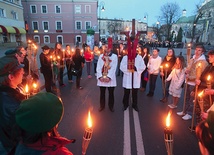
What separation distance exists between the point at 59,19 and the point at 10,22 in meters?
20.1

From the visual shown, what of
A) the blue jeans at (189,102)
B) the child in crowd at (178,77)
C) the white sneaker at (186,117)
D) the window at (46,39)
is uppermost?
the window at (46,39)

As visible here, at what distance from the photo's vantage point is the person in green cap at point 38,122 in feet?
4.39

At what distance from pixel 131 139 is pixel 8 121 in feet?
9.92

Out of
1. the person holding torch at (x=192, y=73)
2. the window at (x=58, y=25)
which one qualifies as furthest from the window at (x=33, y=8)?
the person holding torch at (x=192, y=73)

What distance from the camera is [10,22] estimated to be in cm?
3459

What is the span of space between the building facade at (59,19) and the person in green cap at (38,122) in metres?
51.1

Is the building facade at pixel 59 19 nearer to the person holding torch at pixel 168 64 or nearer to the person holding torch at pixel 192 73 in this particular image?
the person holding torch at pixel 168 64

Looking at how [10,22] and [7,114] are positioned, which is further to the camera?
[10,22]

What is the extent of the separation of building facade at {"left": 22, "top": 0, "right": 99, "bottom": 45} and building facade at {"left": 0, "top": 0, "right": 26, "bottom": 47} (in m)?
14.3

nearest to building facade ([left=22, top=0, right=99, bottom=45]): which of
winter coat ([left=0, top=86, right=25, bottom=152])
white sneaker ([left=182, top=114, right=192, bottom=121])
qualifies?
white sneaker ([left=182, top=114, right=192, bottom=121])

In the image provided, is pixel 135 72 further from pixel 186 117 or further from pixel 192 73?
pixel 186 117

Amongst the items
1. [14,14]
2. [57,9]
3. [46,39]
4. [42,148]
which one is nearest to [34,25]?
[46,39]

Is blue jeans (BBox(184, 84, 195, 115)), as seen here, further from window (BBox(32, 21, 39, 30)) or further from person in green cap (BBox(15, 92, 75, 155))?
window (BBox(32, 21, 39, 30))

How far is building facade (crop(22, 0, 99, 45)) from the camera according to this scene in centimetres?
5134
